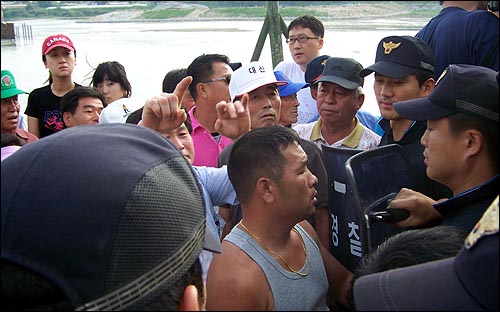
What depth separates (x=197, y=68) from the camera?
3928 mm

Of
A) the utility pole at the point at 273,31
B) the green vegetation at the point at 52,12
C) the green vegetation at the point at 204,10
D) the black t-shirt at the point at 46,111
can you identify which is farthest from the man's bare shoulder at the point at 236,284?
the green vegetation at the point at 52,12

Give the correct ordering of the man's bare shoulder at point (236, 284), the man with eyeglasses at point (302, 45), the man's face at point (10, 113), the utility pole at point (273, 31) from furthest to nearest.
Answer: the utility pole at point (273, 31) < the man with eyeglasses at point (302, 45) < the man's face at point (10, 113) < the man's bare shoulder at point (236, 284)

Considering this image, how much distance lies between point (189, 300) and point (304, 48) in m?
4.16

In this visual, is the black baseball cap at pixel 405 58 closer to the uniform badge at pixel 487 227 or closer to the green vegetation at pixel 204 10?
the uniform badge at pixel 487 227

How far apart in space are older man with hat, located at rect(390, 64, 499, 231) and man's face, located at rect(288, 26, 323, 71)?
3.01 meters

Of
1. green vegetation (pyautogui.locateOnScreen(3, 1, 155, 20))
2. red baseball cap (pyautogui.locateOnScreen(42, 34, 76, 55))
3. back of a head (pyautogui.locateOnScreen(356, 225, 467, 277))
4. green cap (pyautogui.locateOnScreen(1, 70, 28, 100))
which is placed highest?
green vegetation (pyautogui.locateOnScreen(3, 1, 155, 20))

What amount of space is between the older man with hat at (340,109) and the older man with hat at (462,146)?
47.0 inches

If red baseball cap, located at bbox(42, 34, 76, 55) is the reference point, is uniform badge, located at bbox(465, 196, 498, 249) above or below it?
below

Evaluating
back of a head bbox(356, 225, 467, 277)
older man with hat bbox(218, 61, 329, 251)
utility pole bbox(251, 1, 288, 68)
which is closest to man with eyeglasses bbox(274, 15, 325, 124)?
older man with hat bbox(218, 61, 329, 251)

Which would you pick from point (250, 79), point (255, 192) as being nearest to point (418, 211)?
point (255, 192)

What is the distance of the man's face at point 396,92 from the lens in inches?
111

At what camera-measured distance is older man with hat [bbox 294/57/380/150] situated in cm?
323

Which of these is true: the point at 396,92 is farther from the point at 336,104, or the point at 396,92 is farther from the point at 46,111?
the point at 46,111

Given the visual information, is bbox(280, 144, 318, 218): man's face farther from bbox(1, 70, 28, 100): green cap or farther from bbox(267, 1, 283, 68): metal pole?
bbox(267, 1, 283, 68): metal pole
